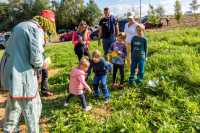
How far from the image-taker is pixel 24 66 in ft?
18.7

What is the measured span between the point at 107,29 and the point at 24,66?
5770mm

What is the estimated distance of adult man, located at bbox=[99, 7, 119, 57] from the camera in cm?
1127

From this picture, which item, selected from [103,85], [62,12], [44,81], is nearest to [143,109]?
[103,85]

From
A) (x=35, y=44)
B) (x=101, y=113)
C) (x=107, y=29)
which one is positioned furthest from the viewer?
(x=107, y=29)

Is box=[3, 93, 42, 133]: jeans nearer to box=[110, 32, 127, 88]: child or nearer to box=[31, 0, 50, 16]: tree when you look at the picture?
box=[110, 32, 127, 88]: child

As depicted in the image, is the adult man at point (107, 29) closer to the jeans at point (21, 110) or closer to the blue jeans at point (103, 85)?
the blue jeans at point (103, 85)

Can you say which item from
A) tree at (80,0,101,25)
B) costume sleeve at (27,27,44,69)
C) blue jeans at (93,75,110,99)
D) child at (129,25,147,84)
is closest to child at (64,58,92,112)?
blue jeans at (93,75,110,99)

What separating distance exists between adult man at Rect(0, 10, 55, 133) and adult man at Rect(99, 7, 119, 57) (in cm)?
539

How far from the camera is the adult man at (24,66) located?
563 centimetres

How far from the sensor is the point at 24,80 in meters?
5.71

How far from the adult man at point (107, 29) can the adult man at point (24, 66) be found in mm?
5393

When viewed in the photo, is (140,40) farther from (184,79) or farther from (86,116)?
(86,116)

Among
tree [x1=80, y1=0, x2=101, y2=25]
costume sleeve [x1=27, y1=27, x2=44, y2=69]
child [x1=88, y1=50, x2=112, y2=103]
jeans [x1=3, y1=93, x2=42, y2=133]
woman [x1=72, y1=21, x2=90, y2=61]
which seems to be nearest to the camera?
costume sleeve [x1=27, y1=27, x2=44, y2=69]

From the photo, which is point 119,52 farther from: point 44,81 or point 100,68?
point 44,81
